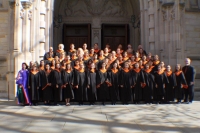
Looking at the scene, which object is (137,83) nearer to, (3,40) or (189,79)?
(189,79)

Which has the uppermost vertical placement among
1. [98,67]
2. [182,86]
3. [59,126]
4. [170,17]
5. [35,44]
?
[170,17]

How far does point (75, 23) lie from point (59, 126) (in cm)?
961

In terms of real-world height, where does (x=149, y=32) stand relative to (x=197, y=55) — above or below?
above

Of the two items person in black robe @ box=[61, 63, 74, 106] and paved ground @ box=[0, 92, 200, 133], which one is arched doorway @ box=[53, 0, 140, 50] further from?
paved ground @ box=[0, 92, 200, 133]

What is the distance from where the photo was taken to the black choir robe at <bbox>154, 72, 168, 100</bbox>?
9946 millimetres

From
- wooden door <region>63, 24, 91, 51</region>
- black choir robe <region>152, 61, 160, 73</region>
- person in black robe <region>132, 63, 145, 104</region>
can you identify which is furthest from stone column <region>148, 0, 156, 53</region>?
wooden door <region>63, 24, 91, 51</region>

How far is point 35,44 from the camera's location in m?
11.4

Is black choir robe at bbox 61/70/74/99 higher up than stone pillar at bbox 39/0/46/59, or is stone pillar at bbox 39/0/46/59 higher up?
stone pillar at bbox 39/0/46/59

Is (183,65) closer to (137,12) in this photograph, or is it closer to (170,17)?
(170,17)

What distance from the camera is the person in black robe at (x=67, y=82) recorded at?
375 inches

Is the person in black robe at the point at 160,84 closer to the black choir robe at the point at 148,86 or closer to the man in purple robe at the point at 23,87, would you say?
the black choir robe at the point at 148,86

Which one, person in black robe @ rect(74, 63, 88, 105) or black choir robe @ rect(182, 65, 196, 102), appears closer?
person in black robe @ rect(74, 63, 88, 105)

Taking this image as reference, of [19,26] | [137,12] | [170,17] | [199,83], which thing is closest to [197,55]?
[199,83]

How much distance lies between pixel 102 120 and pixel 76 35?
29.2 feet
